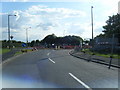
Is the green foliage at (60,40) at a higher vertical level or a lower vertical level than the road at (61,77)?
higher

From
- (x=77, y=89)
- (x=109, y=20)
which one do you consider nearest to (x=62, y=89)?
(x=77, y=89)

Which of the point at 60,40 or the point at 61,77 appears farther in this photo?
the point at 60,40

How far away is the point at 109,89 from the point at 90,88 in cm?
76

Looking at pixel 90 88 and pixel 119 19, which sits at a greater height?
pixel 119 19

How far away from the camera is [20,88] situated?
362 inches

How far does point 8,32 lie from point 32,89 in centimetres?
4487

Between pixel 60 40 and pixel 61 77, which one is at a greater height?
pixel 60 40

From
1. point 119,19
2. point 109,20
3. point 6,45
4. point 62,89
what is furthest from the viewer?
point 6,45

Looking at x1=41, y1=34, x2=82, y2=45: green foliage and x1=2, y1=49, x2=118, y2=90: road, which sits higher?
x1=41, y1=34, x2=82, y2=45: green foliage

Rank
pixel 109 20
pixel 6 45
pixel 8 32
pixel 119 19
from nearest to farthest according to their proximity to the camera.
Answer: pixel 8 32 → pixel 119 19 → pixel 109 20 → pixel 6 45

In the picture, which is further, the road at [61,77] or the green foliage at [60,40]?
the green foliage at [60,40]

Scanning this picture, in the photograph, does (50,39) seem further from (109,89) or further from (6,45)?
(109,89)

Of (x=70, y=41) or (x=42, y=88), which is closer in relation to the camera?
(x=42, y=88)

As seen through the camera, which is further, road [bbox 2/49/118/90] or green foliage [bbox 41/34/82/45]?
green foliage [bbox 41/34/82/45]
